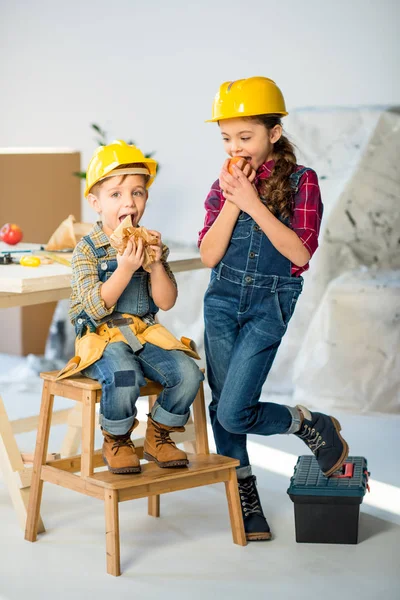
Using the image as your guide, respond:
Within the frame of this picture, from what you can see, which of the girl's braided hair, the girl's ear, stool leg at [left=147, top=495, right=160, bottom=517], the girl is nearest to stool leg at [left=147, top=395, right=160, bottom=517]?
stool leg at [left=147, top=495, right=160, bottom=517]

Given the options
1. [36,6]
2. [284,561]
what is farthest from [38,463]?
[36,6]

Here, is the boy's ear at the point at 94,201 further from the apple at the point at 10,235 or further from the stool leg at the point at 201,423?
the apple at the point at 10,235

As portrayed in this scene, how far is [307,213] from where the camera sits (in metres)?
2.57

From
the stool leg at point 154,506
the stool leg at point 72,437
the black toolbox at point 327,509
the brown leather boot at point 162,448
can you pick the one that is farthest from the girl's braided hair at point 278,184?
the stool leg at point 72,437

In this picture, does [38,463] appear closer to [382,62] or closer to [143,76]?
[382,62]

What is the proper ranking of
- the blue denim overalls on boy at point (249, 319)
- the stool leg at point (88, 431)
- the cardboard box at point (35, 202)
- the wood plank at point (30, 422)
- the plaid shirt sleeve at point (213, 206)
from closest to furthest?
1. the stool leg at point (88, 431)
2. the blue denim overalls on boy at point (249, 319)
3. the plaid shirt sleeve at point (213, 206)
4. the wood plank at point (30, 422)
5. the cardboard box at point (35, 202)

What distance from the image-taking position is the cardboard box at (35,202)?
5734 mm

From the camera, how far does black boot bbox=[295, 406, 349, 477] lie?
273 centimetres

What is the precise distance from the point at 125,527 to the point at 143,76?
3.20 meters

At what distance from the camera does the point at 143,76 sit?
17.5ft

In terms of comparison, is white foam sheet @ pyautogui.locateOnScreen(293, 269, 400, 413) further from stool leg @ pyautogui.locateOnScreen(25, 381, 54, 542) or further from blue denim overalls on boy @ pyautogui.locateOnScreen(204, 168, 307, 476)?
stool leg @ pyautogui.locateOnScreen(25, 381, 54, 542)

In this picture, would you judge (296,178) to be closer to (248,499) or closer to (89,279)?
(89,279)

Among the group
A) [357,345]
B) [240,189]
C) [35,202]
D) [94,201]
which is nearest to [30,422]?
[94,201]

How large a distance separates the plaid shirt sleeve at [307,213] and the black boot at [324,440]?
52cm
